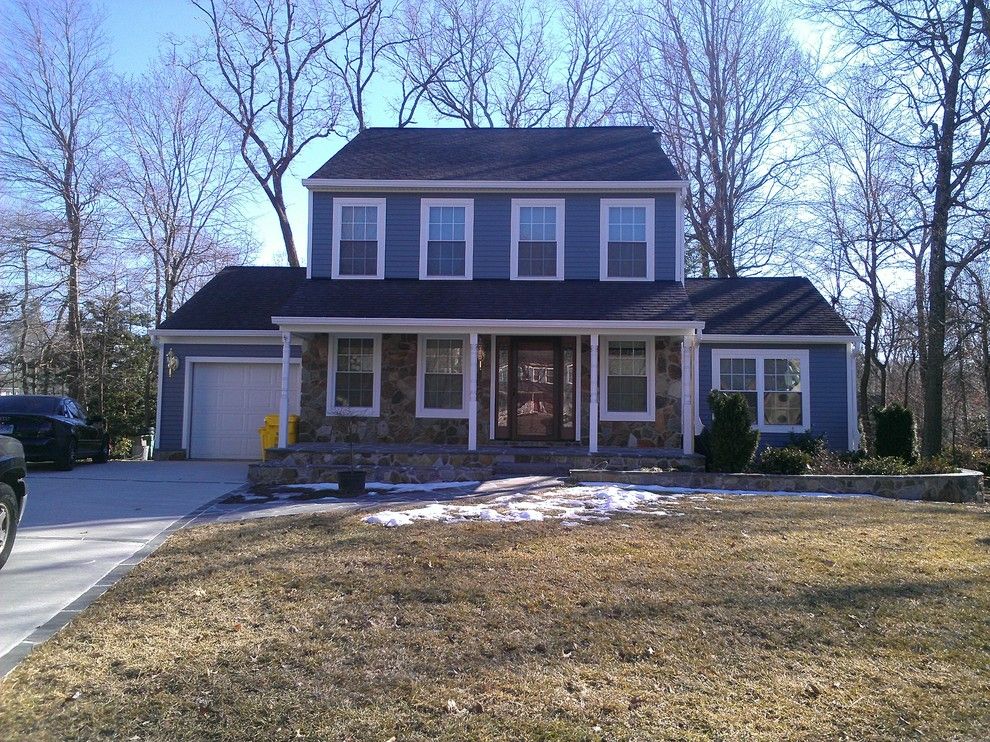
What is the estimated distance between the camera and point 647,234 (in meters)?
14.2

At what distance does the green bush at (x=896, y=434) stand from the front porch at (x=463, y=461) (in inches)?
178

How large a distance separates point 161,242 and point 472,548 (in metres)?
23.6

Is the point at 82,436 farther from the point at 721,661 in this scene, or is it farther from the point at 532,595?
the point at 721,661

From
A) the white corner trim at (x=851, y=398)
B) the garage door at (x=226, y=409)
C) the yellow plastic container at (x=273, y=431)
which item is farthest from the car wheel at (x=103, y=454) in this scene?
the white corner trim at (x=851, y=398)

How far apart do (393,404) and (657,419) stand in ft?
17.5

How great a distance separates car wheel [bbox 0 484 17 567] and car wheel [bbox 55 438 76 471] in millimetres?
7634

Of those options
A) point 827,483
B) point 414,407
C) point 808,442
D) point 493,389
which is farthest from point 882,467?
point 414,407

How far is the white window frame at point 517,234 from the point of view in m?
14.3

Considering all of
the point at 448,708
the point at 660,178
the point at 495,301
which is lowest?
the point at 448,708

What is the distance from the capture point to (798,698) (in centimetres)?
366

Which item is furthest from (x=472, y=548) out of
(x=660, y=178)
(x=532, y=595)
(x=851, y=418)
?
(x=851, y=418)

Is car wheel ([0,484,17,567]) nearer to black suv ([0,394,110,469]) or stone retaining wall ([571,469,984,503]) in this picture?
black suv ([0,394,110,469])

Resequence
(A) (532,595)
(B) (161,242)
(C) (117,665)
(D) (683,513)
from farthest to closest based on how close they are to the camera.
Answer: (B) (161,242)
(D) (683,513)
(A) (532,595)
(C) (117,665)

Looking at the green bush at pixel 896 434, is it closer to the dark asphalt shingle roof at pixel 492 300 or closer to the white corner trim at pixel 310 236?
the dark asphalt shingle roof at pixel 492 300
